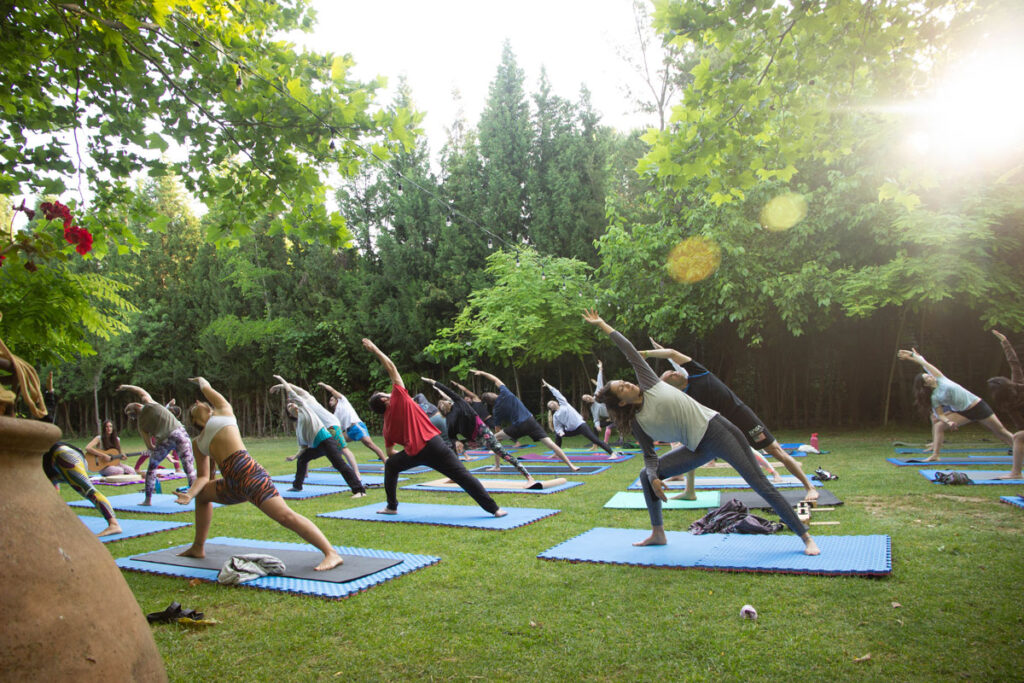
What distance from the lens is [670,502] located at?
729cm

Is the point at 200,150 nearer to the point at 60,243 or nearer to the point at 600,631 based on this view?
the point at 60,243

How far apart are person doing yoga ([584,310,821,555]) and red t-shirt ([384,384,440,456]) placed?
7.40 ft

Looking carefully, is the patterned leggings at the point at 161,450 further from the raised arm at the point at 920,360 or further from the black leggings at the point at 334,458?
the raised arm at the point at 920,360

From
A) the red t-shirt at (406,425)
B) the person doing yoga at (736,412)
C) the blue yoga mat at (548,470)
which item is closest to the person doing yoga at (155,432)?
the red t-shirt at (406,425)

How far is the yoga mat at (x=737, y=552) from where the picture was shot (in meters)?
4.50

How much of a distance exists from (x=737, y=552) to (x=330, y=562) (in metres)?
3.23

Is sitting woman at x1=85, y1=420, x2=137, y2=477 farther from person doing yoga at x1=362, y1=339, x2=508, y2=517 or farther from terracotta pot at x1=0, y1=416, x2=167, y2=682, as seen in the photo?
terracotta pot at x1=0, y1=416, x2=167, y2=682

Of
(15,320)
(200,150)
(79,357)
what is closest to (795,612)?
(200,150)

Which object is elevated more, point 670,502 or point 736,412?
point 736,412

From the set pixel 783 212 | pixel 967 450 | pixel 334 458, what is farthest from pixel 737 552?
pixel 783 212

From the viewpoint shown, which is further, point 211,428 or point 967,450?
point 967,450

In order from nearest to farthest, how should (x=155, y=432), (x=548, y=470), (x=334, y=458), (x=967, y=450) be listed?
(x=155, y=432) → (x=334, y=458) → (x=967, y=450) → (x=548, y=470)

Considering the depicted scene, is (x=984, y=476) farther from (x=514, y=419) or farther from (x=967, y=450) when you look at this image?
(x=514, y=419)

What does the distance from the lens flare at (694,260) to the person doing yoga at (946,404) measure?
6217mm
